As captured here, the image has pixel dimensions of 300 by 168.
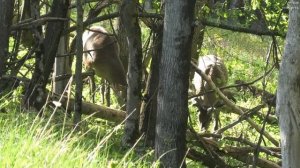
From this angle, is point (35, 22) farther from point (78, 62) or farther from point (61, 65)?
point (61, 65)

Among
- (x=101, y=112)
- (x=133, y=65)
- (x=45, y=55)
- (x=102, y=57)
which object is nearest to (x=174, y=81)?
(x=133, y=65)

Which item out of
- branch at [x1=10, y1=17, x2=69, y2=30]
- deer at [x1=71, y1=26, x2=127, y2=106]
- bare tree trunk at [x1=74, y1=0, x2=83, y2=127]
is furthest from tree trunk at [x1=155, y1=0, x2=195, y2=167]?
deer at [x1=71, y1=26, x2=127, y2=106]

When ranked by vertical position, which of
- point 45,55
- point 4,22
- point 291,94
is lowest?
point 291,94

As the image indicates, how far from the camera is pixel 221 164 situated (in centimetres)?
772

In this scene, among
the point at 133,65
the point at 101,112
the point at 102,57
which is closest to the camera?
the point at 133,65

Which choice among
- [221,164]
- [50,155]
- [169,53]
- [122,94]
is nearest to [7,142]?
[50,155]

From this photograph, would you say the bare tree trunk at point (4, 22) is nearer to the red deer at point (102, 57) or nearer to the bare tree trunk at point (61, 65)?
the bare tree trunk at point (61, 65)

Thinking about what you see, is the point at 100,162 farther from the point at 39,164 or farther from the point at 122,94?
the point at 122,94

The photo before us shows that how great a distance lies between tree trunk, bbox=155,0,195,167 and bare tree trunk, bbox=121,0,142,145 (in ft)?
3.46

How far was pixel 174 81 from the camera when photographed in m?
6.06

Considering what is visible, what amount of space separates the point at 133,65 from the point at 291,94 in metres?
2.91

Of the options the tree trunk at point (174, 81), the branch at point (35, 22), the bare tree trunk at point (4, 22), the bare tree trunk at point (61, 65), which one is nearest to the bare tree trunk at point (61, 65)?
the bare tree trunk at point (61, 65)

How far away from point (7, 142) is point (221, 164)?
3579 millimetres

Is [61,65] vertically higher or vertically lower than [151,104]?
higher
